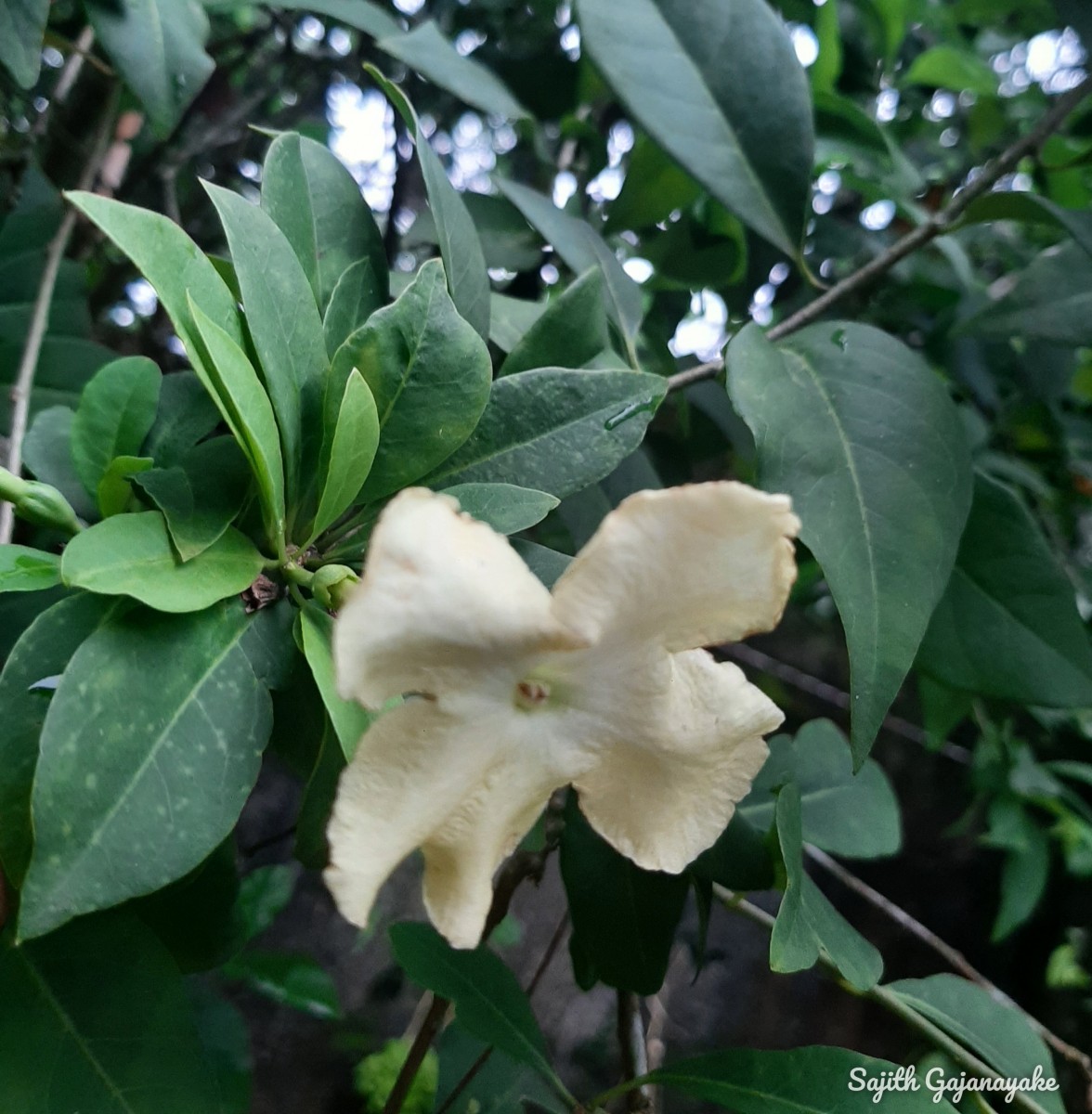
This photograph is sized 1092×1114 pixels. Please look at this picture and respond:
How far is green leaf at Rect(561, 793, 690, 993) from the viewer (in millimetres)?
537

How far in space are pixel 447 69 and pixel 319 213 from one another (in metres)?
0.30

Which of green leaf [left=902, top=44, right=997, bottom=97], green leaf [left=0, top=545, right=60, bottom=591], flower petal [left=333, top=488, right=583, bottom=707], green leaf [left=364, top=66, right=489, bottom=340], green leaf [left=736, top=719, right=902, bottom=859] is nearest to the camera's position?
flower petal [left=333, top=488, right=583, bottom=707]

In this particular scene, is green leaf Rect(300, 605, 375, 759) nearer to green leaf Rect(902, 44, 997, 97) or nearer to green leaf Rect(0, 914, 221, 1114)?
green leaf Rect(0, 914, 221, 1114)

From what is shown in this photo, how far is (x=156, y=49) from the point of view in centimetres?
55

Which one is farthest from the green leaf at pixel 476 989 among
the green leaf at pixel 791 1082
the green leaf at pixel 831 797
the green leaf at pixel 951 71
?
the green leaf at pixel 951 71

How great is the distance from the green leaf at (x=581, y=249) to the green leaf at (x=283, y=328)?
28 centimetres

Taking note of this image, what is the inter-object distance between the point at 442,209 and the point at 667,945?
1.55 feet

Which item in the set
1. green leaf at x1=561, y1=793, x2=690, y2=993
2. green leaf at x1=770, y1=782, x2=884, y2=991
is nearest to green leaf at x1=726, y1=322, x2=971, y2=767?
green leaf at x1=770, y1=782, x2=884, y2=991

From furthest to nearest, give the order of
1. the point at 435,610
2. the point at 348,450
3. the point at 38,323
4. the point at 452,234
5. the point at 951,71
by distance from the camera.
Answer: the point at 951,71 → the point at 38,323 → the point at 452,234 → the point at 348,450 → the point at 435,610

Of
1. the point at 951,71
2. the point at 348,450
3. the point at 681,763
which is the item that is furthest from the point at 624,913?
the point at 951,71

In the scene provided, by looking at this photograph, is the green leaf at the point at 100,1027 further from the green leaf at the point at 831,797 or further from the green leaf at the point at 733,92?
the green leaf at the point at 733,92

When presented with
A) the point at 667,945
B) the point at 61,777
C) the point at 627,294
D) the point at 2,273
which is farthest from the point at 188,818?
the point at 2,273

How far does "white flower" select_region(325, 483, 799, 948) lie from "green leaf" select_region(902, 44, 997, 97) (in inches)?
40.6

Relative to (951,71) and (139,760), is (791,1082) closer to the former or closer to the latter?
(139,760)
